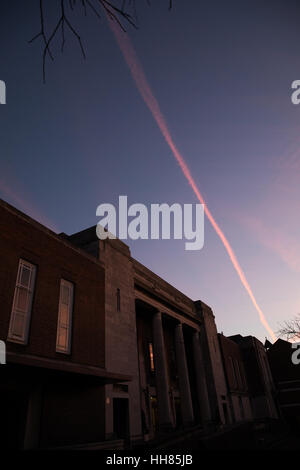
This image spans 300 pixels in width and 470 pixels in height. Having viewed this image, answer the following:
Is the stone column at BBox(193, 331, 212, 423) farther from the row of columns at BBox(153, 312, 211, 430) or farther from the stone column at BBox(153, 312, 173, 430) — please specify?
the stone column at BBox(153, 312, 173, 430)

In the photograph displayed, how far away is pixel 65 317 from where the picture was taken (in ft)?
42.9

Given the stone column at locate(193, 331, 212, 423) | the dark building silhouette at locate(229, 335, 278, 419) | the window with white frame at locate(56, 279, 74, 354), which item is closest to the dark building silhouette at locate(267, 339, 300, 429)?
the dark building silhouette at locate(229, 335, 278, 419)

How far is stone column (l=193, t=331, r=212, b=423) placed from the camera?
27.3 meters

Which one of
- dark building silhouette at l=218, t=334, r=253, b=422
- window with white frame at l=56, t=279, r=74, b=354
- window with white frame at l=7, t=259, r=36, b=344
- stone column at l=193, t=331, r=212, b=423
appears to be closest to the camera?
window with white frame at l=7, t=259, r=36, b=344

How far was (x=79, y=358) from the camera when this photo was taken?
12.9 m

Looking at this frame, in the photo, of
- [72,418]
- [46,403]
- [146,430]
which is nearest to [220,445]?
[146,430]

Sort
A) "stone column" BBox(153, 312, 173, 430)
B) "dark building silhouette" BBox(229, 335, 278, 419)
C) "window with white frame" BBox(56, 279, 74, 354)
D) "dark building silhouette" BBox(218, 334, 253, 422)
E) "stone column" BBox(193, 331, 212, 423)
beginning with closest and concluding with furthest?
1. "window with white frame" BBox(56, 279, 74, 354)
2. "stone column" BBox(153, 312, 173, 430)
3. "stone column" BBox(193, 331, 212, 423)
4. "dark building silhouette" BBox(218, 334, 253, 422)
5. "dark building silhouette" BBox(229, 335, 278, 419)

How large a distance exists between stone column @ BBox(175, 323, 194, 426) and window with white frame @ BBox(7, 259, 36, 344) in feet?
58.4

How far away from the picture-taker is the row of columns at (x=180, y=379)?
19.8m

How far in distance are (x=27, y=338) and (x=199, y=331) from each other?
80.3 ft

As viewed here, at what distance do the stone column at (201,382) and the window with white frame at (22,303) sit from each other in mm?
22377

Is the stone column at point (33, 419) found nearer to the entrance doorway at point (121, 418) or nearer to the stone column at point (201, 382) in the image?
the entrance doorway at point (121, 418)

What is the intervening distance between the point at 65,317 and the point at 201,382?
67.1 feet
